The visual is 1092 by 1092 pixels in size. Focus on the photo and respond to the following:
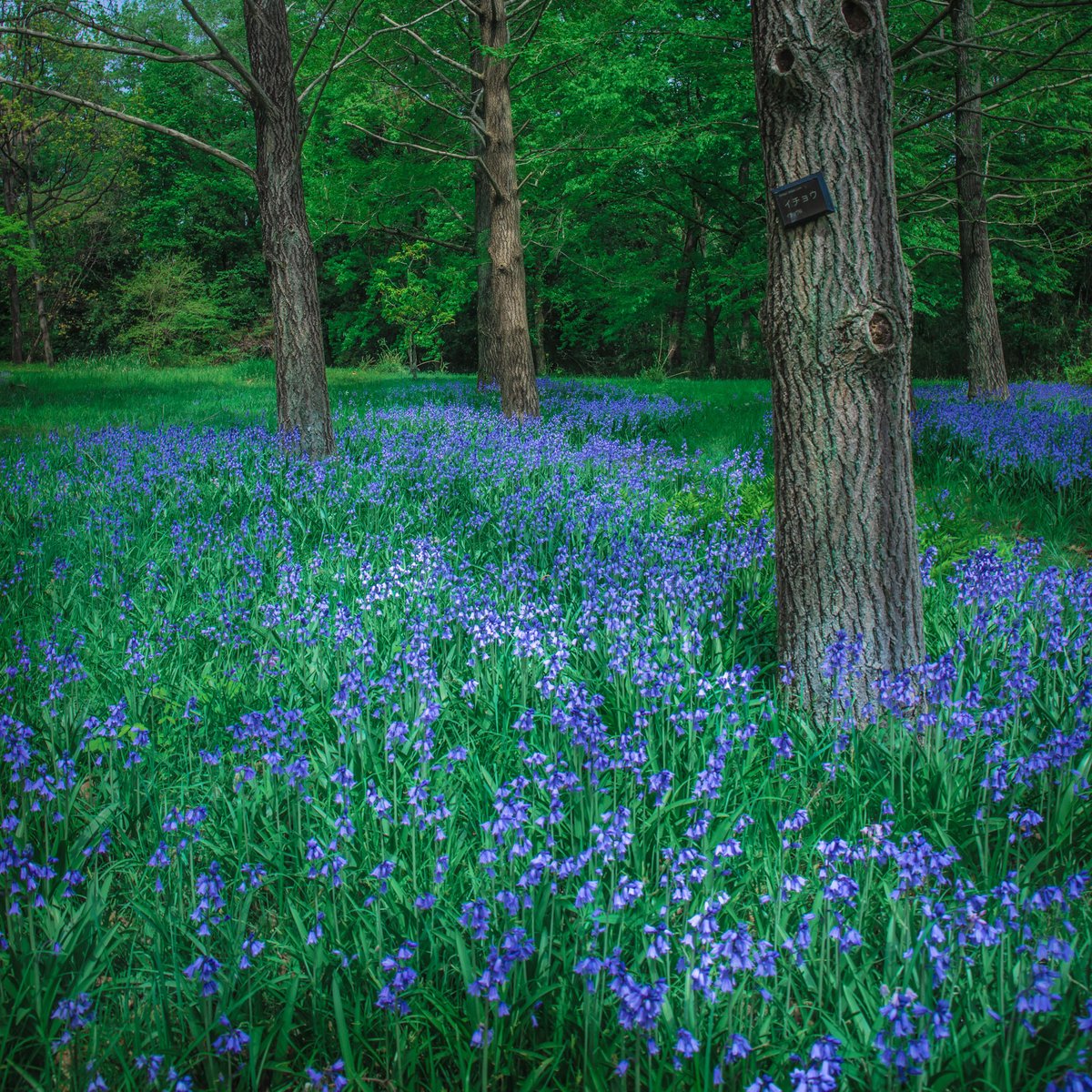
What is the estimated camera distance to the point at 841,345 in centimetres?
291

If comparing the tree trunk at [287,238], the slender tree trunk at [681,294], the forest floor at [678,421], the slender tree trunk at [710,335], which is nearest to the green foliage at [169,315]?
the forest floor at [678,421]

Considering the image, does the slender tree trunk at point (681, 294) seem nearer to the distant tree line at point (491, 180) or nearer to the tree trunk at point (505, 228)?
the distant tree line at point (491, 180)

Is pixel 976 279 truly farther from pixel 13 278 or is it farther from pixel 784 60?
pixel 13 278

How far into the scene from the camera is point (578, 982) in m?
1.79

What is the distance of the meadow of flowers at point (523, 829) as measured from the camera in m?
1.61

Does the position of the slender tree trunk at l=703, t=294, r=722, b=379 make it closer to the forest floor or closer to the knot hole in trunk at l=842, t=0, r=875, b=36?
the forest floor

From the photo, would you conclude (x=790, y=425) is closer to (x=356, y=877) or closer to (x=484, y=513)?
(x=356, y=877)

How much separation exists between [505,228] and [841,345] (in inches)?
339

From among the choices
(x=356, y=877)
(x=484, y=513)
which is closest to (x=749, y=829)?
(x=356, y=877)

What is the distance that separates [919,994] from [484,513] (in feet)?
14.3

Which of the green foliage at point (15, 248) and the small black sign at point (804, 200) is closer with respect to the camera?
the small black sign at point (804, 200)

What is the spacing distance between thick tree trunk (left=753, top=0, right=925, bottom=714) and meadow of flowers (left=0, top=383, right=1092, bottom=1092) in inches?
9.5

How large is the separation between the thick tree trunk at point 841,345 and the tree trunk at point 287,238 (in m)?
5.31

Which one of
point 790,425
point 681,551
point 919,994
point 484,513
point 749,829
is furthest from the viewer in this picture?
point 484,513
